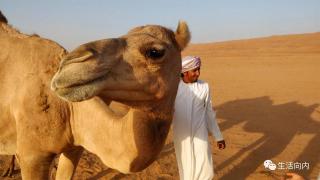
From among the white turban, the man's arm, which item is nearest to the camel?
the white turban

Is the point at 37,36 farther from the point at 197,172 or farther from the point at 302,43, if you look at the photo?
the point at 302,43

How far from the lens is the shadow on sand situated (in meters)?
7.77

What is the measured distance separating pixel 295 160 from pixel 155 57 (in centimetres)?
590

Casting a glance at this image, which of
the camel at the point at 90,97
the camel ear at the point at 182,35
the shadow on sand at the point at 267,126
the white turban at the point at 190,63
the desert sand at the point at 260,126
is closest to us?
the camel at the point at 90,97

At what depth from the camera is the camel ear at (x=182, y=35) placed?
3.47m

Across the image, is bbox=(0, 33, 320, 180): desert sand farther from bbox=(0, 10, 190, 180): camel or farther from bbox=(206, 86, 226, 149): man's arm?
bbox=(0, 10, 190, 180): camel

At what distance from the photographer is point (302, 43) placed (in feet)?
133

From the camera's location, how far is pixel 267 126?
35.8ft

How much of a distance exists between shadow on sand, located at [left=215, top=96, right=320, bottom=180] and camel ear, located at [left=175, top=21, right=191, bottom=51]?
402 centimetres

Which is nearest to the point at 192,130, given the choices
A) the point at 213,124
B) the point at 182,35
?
the point at 213,124

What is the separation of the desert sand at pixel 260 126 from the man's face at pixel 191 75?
8.44 feet

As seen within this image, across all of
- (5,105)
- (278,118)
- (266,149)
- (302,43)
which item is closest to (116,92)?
(5,105)

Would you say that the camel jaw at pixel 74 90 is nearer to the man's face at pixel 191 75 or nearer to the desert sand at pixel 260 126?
the man's face at pixel 191 75

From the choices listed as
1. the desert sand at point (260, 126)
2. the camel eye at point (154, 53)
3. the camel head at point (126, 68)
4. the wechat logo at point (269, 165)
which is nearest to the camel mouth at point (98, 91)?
the camel head at point (126, 68)
